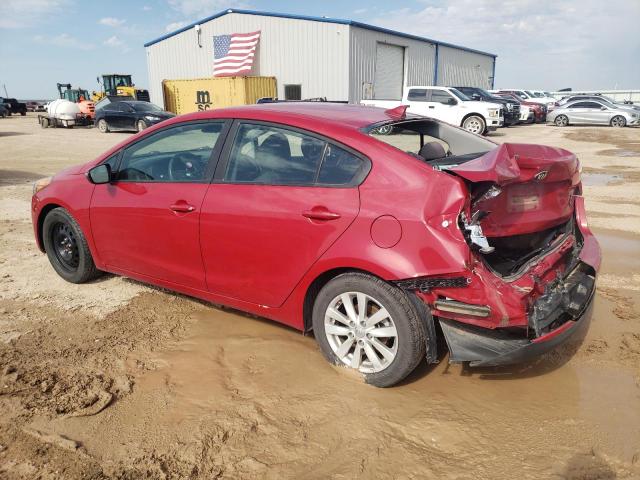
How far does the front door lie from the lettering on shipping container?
2590cm

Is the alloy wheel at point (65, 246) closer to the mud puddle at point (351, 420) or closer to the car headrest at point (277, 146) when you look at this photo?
the mud puddle at point (351, 420)

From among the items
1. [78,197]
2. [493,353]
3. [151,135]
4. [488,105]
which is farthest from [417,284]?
[488,105]

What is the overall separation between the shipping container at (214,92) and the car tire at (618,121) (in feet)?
58.6

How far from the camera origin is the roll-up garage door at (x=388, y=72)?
95.6ft

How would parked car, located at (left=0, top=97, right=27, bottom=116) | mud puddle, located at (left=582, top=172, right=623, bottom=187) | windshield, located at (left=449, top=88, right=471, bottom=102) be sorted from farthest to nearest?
1. parked car, located at (left=0, top=97, right=27, bottom=116)
2. windshield, located at (left=449, top=88, right=471, bottom=102)
3. mud puddle, located at (left=582, top=172, right=623, bottom=187)

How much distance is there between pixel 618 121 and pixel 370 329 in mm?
28183

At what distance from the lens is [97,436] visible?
259 centimetres

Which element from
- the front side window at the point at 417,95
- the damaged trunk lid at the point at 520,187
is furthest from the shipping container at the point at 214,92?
the damaged trunk lid at the point at 520,187

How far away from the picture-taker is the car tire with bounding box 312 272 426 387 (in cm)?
275

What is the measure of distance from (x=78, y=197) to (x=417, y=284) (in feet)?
9.88

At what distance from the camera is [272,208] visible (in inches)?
122

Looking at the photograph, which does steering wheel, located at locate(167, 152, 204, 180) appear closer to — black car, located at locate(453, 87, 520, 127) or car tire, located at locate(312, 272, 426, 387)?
car tire, located at locate(312, 272, 426, 387)

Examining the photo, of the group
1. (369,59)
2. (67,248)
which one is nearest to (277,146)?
(67,248)

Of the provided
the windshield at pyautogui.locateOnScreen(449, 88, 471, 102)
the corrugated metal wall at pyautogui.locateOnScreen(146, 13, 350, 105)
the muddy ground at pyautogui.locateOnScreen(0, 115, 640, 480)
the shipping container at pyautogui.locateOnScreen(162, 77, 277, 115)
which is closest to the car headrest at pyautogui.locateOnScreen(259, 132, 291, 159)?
the muddy ground at pyautogui.locateOnScreen(0, 115, 640, 480)
